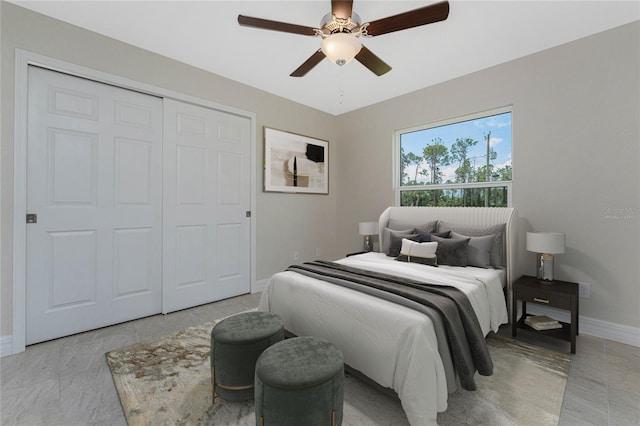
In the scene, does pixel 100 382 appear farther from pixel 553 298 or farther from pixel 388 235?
pixel 553 298

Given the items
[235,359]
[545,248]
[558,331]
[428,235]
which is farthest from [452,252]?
[235,359]

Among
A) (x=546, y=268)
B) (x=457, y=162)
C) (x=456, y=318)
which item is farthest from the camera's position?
(x=457, y=162)

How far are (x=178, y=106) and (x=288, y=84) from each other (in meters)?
1.39

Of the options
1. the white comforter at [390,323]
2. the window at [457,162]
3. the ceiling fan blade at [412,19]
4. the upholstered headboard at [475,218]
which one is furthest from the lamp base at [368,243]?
the ceiling fan blade at [412,19]

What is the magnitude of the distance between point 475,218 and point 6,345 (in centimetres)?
441

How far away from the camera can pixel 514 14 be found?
2.30m

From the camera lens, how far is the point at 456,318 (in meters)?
1.66

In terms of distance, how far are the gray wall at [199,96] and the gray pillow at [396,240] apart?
1584 millimetres

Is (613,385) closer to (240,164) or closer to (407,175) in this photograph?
(407,175)

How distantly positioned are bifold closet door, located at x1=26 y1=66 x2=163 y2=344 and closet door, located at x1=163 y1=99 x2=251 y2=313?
4.8 inches

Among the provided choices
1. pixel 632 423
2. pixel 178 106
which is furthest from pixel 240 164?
pixel 632 423

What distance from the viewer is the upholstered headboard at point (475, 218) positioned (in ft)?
8.80

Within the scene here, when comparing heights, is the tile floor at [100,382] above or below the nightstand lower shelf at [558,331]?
below

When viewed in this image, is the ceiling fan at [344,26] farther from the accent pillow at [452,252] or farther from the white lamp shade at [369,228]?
the white lamp shade at [369,228]
